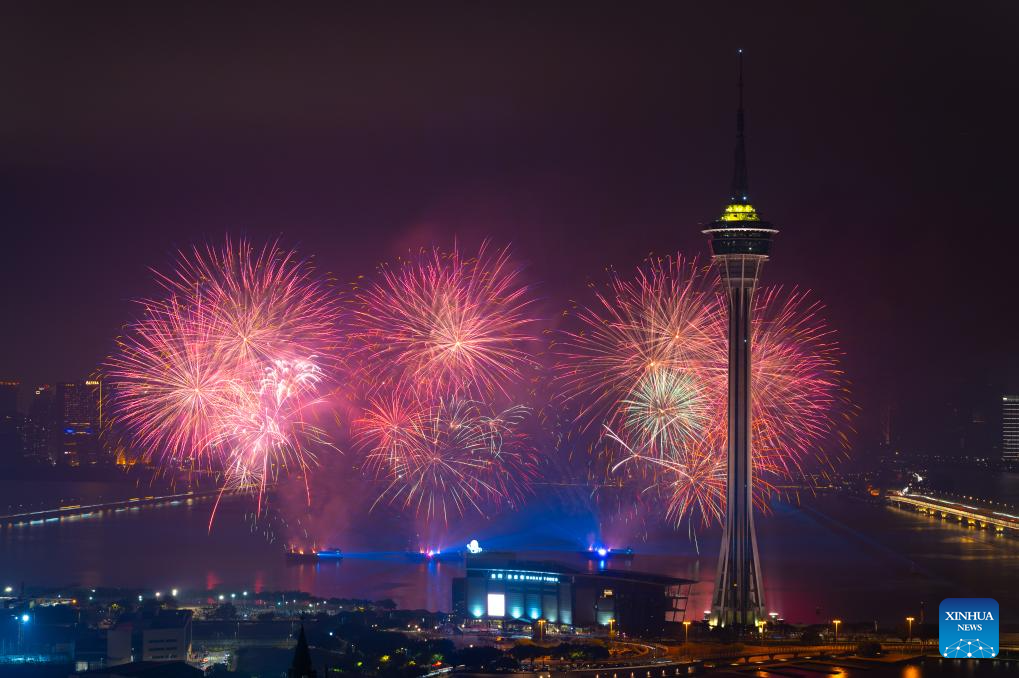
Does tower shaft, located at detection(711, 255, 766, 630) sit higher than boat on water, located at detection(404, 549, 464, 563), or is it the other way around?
tower shaft, located at detection(711, 255, 766, 630)

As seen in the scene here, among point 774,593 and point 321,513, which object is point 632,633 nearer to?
point 774,593

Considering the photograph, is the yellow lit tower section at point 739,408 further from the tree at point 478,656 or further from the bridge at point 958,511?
the bridge at point 958,511

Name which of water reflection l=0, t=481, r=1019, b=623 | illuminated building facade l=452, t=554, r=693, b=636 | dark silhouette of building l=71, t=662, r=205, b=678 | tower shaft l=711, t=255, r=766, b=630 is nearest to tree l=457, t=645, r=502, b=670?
dark silhouette of building l=71, t=662, r=205, b=678

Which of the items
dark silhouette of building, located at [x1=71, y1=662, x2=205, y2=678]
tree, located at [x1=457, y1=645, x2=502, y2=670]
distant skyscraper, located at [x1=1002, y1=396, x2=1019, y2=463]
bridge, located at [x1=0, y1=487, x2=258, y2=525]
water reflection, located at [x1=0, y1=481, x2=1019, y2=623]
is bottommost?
dark silhouette of building, located at [x1=71, y1=662, x2=205, y2=678]

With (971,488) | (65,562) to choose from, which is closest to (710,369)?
(65,562)

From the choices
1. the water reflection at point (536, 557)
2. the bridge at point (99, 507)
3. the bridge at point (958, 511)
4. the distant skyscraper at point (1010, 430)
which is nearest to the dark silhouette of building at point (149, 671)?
the water reflection at point (536, 557)

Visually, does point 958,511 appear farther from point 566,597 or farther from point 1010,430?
point 566,597

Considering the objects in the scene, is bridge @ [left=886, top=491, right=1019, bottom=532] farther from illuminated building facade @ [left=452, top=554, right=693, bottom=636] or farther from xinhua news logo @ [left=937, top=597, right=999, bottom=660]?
xinhua news logo @ [left=937, top=597, right=999, bottom=660]
